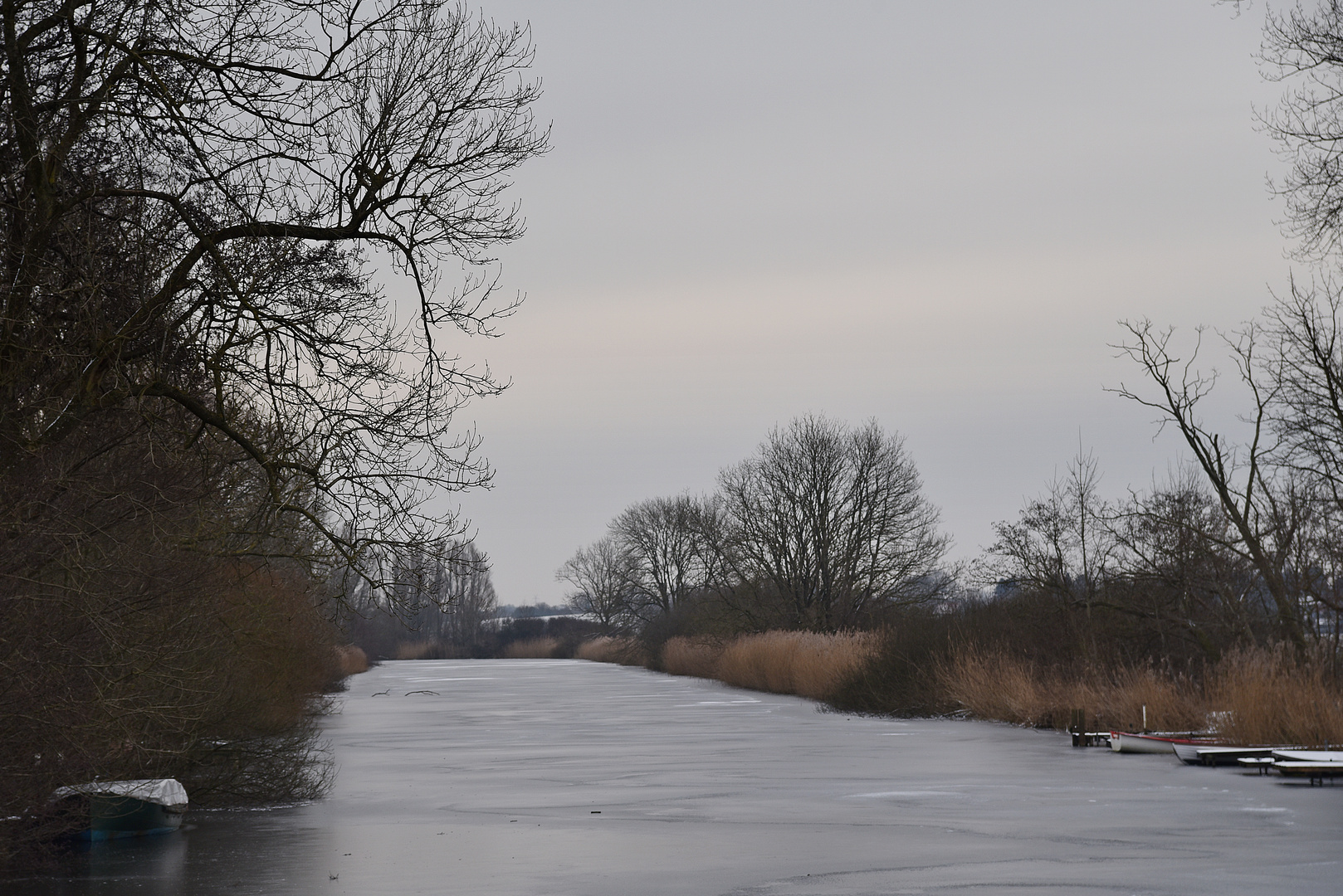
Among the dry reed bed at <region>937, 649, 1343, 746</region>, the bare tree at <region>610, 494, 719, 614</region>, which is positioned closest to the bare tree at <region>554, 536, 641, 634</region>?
the bare tree at <region>610, 494, 719, 614</region>

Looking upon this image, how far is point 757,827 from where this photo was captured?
14570 mm

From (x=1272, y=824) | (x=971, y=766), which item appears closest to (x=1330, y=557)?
(x=971, y=766)

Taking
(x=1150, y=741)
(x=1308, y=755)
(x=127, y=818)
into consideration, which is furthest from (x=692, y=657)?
(x=127, y=818)

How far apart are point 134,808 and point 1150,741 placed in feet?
51.4

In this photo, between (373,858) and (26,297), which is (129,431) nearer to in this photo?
(26,297)

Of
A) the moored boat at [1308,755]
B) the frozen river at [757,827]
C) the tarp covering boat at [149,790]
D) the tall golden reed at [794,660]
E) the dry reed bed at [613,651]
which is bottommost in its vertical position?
the frozen river at [757,827]

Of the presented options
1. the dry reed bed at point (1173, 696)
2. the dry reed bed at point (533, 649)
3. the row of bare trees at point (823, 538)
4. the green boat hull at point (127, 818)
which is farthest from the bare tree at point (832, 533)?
the dry reed bed at point (533, 649)

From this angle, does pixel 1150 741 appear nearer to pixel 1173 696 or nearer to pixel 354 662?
pixel 1173 696

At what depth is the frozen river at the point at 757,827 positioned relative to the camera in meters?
11.3

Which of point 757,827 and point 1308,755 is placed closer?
point 757,827

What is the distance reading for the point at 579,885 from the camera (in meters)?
11.2

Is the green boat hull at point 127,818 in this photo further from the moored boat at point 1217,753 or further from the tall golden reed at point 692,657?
the tall golden reed at point 692,657

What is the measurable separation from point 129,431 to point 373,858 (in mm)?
4256

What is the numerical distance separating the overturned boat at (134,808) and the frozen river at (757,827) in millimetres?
343
